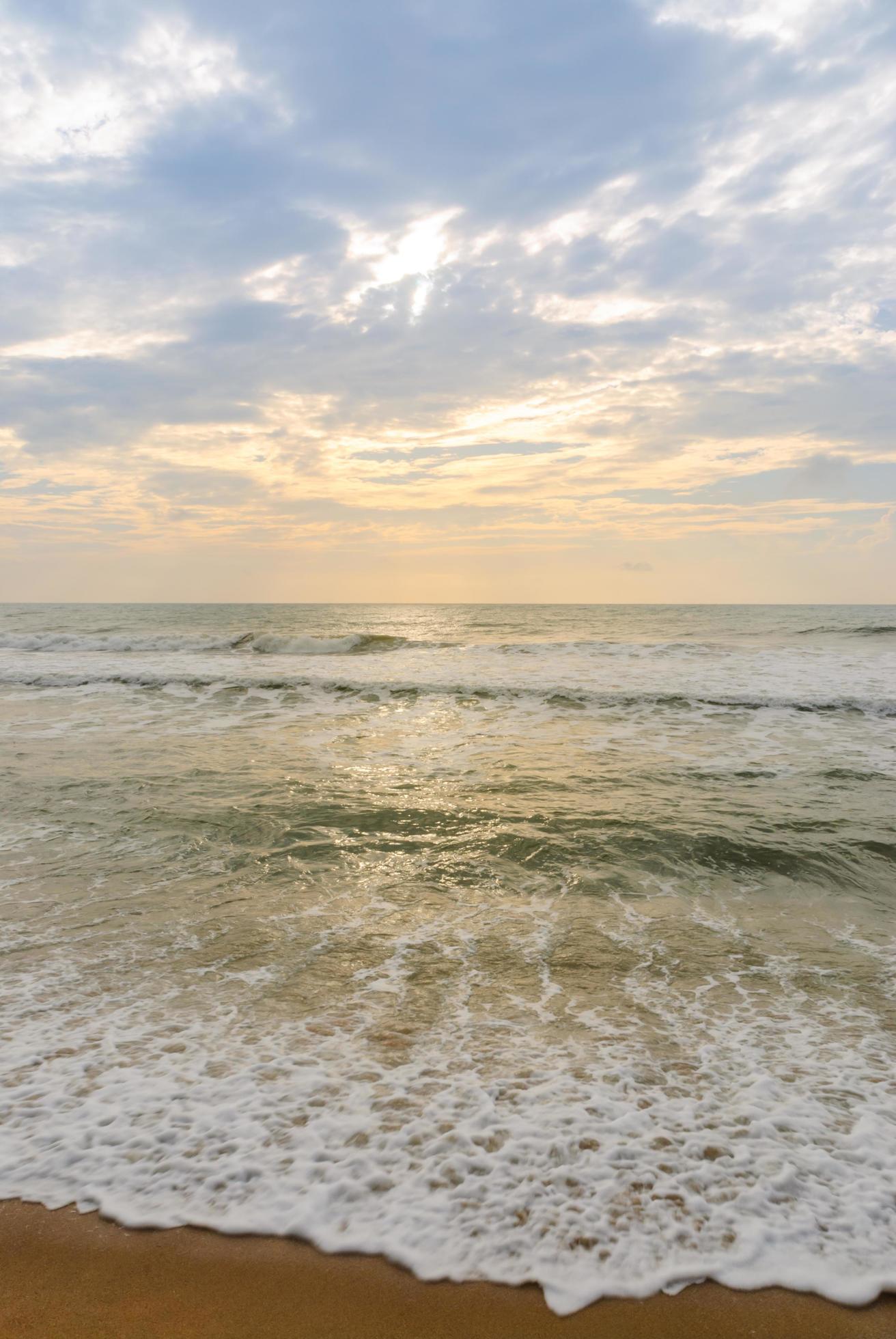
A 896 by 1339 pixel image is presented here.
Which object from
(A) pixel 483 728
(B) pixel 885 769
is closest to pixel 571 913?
(B) pixel 885 769

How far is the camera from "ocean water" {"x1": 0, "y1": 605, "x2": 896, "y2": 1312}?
104 inches

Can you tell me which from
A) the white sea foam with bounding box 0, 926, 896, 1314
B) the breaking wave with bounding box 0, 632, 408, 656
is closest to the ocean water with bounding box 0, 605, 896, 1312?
the white sea foam with bounding box 0, 926, 896, 1314

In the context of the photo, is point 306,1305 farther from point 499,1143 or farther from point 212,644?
point 212,644

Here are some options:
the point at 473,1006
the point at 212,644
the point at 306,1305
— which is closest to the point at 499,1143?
the point at 306,1305

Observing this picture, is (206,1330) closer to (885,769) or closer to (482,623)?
(885,769)

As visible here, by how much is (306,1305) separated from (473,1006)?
1.82m

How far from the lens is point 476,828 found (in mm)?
7340

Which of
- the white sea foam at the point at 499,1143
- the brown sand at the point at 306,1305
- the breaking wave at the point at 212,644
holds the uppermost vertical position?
the breaking wave at the point at 212,644

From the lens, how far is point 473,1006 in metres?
4.05

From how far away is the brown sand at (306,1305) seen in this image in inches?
88.4

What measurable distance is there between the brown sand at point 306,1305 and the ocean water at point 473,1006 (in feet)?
0.24

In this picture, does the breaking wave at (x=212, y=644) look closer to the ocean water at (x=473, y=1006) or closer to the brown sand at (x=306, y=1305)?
the ocean water at (x=473, y=1006)

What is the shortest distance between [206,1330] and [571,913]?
11.7ft

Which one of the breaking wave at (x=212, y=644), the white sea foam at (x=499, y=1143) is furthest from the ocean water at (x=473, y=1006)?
the breaking wave at (x=212, y=644)
